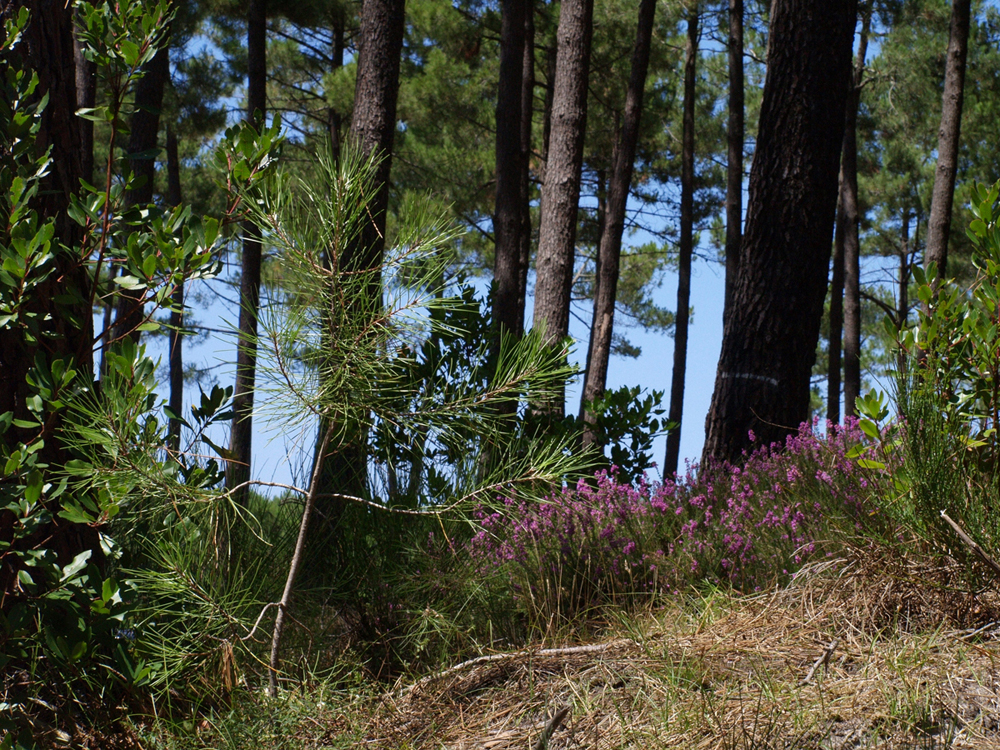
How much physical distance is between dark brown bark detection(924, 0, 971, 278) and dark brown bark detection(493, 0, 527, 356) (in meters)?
4.42

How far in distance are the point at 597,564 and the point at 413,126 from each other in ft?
42.9

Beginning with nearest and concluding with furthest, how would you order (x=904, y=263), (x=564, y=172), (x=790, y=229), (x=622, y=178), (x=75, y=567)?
(x=75, y=567) < (x=790, y=229) < (x=564, y=172) < (x=622, y=178) < (x=904, y=263)

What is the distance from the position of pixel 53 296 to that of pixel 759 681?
2.53 m

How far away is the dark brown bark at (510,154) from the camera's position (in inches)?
344

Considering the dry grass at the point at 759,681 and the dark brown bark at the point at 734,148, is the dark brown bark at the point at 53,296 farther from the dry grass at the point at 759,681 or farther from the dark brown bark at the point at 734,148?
the dark brown bark at the point at 734,148

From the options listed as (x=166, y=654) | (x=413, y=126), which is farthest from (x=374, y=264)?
(x=413, y=126)

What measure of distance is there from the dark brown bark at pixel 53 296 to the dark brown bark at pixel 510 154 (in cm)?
596

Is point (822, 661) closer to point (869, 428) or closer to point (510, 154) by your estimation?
point (869, 428)

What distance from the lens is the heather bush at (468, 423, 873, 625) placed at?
10.4 ft

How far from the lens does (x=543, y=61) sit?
16.2m

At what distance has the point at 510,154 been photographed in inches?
356

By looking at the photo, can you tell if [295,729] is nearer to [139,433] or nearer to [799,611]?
[139,433]

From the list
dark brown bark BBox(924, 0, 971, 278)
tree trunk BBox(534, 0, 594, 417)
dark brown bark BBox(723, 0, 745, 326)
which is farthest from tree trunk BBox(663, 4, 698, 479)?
tree trunk BBox(534, 0, 594, 417)

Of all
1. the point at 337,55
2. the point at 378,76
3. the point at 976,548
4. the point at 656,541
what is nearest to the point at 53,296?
the point at 656,541
